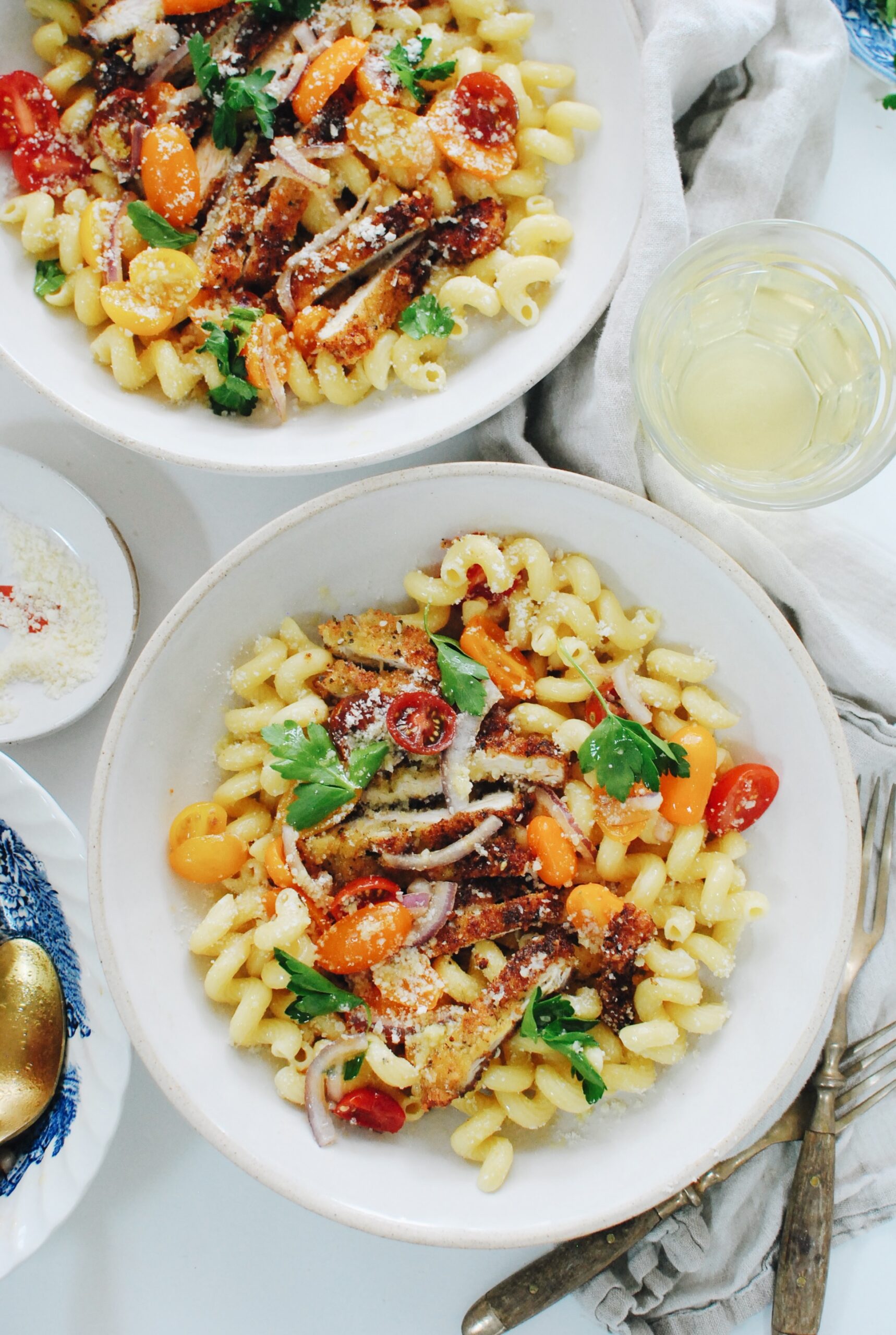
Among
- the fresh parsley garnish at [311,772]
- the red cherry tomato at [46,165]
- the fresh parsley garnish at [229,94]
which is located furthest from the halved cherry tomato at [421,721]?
the red cherry tomato at [46,165]

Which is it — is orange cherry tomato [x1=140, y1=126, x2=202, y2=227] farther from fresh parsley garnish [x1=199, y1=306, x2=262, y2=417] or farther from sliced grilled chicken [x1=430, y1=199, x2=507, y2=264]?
sliced grilled chicken [x1=430, y1=199, x2=507, y2=264]

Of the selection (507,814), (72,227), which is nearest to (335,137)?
(72,227)

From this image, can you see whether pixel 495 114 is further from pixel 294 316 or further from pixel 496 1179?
pixel 496 1179

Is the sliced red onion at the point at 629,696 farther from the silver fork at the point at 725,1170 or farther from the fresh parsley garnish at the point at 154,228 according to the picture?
the fresh parsley garnish at the point at 154,228

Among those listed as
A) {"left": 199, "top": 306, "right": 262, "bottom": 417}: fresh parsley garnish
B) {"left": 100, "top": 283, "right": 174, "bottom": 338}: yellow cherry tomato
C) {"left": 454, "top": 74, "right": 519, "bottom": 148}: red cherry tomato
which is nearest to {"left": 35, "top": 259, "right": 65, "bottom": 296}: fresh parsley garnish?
{"left": 100, "top": 283, "right": 174, "bottom": 338}: yellow cherry tomato

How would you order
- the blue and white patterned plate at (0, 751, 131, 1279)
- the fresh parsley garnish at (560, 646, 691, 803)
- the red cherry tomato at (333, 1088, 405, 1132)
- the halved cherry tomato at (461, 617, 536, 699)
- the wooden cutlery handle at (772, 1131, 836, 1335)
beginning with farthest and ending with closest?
the wooden cutlery handle at (772, 1131, 836, 1335) < the blue and white patterned plate at (0, 751, 131, 1279) < the halved cherry tomato at (461, 617, 536, 699) < the red cherry tomato at (333, 1088, 405, 1132) < the fresh parsley garnish at (560, 646, 691, 803)

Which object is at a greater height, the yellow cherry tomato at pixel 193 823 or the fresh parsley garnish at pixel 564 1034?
the yellow cherry tomato at pixel 193 823
